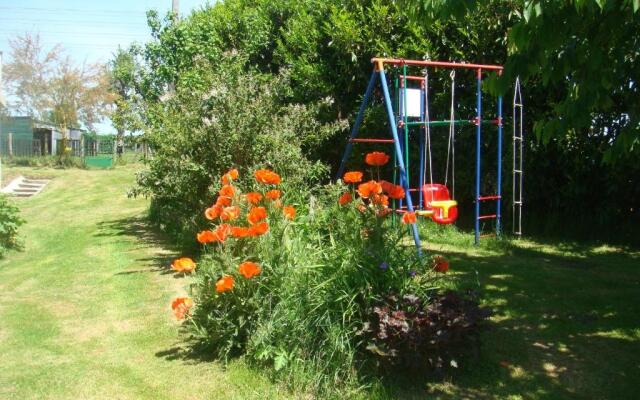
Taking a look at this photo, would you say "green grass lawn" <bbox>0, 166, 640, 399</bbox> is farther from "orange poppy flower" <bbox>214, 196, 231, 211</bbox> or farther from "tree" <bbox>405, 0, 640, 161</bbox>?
"tree" <bbox>405, 0, 640, 161</bbox>

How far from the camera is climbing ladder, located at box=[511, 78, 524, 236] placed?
8758 mm

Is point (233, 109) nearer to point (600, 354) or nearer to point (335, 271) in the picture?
point (335, 271)

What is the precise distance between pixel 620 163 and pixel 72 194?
1518 centimetres

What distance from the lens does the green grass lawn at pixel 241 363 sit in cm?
388

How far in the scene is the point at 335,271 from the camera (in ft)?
13.5

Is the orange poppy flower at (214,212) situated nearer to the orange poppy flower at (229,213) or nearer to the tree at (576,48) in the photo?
the orange poppy flower at (229,213)

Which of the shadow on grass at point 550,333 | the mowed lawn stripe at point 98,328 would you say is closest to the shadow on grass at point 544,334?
the shadow on grass at point 550,333

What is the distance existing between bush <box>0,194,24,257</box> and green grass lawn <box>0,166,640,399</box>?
12.9 inches

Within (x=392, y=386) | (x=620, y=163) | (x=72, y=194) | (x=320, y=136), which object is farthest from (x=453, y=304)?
(x=72, y=194)

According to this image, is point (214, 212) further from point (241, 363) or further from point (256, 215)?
point (241, 363)

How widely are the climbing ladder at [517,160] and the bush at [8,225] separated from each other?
761 centimetres

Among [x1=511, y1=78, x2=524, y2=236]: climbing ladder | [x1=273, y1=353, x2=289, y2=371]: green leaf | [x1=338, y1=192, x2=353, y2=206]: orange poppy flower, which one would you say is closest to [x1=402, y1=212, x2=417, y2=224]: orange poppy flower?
[x1=338, y1=192, x2=353, y2=206]: orange poppy flower

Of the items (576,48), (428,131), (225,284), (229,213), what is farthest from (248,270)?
(428,131)

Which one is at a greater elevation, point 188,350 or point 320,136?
point 320,136
